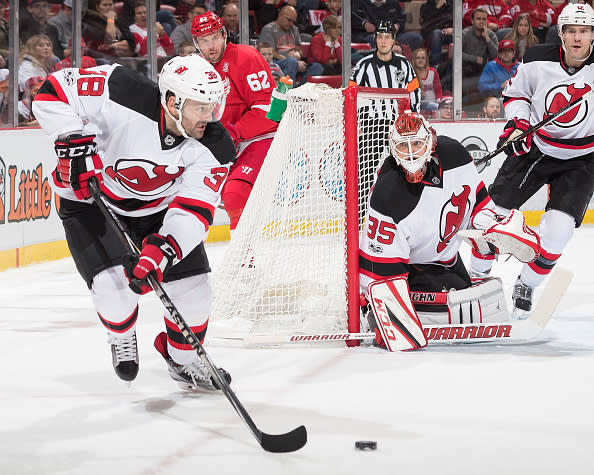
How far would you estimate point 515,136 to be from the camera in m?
3.74

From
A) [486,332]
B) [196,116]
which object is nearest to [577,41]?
[486,332]

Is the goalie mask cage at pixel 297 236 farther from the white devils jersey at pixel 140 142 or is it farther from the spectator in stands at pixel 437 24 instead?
the spectator in stands at pixel 437 24

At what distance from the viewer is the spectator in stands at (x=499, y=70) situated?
23.2ft

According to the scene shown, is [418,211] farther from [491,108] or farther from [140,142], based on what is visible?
[491,108]

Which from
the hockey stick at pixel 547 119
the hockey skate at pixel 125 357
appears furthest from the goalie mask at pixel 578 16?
the hockey skate at pixel 125 357

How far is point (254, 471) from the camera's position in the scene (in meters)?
2.05

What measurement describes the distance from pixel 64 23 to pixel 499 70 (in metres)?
3.15

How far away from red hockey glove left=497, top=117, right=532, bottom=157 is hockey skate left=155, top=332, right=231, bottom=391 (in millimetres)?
1611

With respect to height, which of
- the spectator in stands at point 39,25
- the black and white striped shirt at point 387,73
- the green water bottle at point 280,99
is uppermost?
the spectator in stands at point 39,25

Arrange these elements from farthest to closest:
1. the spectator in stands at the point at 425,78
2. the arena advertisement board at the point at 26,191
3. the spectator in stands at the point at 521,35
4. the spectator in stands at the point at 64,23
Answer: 1. the spectator in stands at the point at 521,35
2. the spectator in stands at the point at 425,78
3. the spectator in stands at the point at 64,23
4. the arena advertisement board at the point at 26,191

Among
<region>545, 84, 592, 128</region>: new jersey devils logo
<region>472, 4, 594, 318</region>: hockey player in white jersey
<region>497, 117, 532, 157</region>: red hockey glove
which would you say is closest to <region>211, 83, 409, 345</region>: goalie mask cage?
<region>497, 117, 532, 157</region>: red hockey glove

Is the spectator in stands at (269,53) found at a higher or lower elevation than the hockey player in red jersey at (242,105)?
higher

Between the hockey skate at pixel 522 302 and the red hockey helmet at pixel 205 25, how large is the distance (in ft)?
5.39

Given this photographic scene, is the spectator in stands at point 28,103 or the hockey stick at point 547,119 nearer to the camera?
the hockey stick at point 547,119
